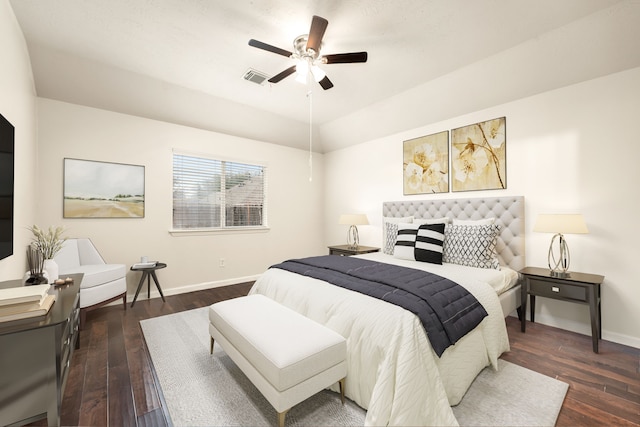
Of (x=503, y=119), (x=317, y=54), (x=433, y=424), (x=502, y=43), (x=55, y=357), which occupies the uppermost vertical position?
(x=502, y=43)

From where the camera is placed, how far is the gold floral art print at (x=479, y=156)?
3.29m

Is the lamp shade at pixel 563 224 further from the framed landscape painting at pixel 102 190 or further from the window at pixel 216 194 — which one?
the framed landscape painting at pixel 102 190

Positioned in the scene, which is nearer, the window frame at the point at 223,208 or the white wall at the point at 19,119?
the white wall at the point at 19,119

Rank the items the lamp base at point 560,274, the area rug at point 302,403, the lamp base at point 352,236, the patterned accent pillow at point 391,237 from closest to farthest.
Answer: the area rug at point 302,403, the lamp base at point 560,274, the patterned accent pillow at point 391,237, the lamp base at point 352,236

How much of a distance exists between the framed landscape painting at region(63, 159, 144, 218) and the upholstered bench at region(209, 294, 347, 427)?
262cm

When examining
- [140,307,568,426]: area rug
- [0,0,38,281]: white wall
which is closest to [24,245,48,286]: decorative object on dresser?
[0,0,38,281]: white wall

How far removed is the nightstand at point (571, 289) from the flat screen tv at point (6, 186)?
431cm

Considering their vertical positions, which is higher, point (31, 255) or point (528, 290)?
point (31, 255)

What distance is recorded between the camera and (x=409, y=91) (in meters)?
3.65

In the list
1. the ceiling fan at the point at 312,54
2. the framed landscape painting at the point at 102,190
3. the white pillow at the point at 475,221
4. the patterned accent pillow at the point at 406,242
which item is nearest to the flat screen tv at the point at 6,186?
the framed landscape painting at the point at 102,190

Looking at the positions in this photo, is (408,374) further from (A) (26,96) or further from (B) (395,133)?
(A) (26,96)

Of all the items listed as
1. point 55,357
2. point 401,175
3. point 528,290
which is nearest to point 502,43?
point 401,175

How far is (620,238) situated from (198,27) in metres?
4.32

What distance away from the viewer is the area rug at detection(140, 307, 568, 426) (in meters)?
1.59
